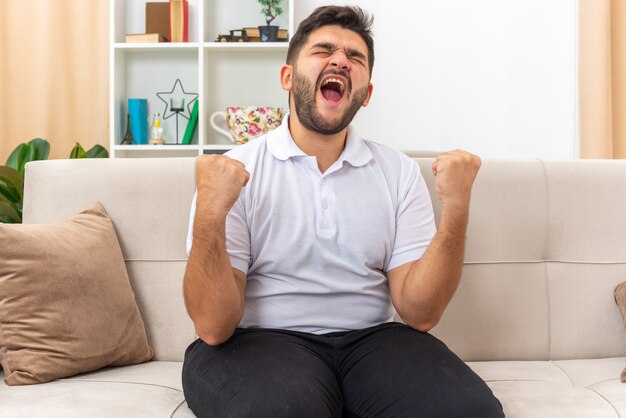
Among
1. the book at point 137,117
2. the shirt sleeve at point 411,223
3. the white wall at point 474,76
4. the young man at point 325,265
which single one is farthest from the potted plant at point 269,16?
the shirt sleeve at point 411,223

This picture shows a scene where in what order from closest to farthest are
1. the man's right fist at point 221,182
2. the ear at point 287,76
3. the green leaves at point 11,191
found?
the man's right fist at point 221,182 → the ear at point 287,76 → the green leaves at point 11,191

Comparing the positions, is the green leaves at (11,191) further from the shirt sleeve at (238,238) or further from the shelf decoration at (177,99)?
the shirt sleeve at (238,238)

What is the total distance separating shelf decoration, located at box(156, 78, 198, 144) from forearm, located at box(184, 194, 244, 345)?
224 cm

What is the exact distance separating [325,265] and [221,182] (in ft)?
1.05

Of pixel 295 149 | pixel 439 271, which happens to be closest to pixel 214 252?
pixel 295 149

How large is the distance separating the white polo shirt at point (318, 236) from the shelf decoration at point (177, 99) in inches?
78.1

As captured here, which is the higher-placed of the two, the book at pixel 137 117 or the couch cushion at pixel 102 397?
the book at pixel 137 117

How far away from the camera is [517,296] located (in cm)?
185

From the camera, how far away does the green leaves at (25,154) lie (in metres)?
3.02

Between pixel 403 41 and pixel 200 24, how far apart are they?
37.7 inches

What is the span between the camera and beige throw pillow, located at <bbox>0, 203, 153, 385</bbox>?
1540 mm

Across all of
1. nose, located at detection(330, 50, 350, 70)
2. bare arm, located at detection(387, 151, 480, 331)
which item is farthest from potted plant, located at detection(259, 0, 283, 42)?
bare arm, located at detection(387, 151, 480, 331)

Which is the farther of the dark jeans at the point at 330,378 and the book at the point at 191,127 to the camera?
the book at the point at 191,127

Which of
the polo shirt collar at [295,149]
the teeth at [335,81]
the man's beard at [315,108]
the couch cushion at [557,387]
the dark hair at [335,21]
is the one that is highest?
the dark hair at [335,21]
